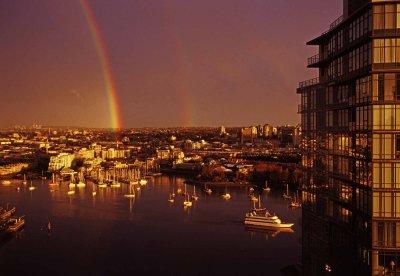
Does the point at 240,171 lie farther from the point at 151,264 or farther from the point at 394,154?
the point at 394,154

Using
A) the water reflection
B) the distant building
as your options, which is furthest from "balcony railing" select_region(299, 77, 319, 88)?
the distant building

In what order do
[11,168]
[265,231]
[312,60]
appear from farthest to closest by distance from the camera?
[11,168]
[265,231]
[312,60]

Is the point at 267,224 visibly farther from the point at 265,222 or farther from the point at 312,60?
the point at 312,60

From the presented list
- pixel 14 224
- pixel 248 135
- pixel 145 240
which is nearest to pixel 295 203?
pixel 145 240

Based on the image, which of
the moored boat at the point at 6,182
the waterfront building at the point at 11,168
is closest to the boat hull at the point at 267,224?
the moored boat at the point at 6,182

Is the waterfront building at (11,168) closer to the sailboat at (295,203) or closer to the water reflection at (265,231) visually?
the sailboat at (295,203)

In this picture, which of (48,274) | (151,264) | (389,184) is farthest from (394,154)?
(48,274)

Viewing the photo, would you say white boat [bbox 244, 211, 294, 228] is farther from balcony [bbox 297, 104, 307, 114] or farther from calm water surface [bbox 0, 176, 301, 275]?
balcony [bbox 297, 104, 307, 114]
